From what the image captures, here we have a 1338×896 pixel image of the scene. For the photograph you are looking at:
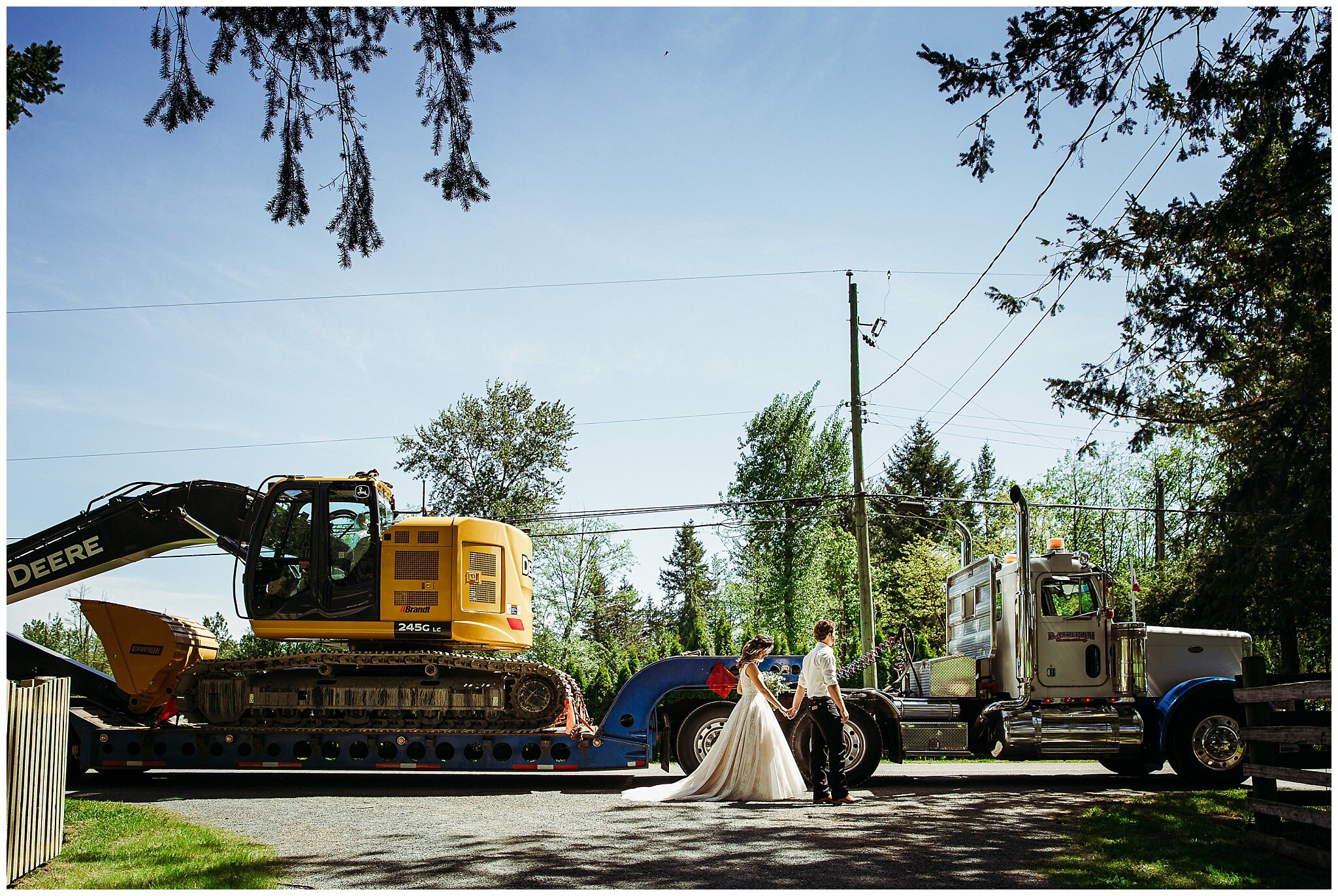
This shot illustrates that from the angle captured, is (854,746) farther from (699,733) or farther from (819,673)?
(819,673)

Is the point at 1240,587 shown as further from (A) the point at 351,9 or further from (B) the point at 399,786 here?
(A) the point at 351,9

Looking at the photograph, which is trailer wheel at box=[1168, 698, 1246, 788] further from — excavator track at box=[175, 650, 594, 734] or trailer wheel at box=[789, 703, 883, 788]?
excavator track at box=[175, 650, 594, 734]

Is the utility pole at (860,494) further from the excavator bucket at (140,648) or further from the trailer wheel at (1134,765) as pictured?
the excavator bucket at (140,648)

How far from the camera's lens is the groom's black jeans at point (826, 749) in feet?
35.2

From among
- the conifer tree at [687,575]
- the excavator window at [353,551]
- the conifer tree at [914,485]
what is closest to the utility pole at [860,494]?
the excavator window at [353,551]

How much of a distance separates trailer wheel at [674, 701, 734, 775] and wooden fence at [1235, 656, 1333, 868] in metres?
5.80

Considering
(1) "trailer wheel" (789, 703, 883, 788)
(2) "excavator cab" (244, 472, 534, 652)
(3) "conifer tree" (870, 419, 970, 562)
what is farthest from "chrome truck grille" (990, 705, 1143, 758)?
(3) "conifer tree" (870, 419, 970, 562)

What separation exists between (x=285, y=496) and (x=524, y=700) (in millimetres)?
3832

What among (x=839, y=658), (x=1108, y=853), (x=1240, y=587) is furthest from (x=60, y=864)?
(x=1240, y=587)

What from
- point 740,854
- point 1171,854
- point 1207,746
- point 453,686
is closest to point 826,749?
point 740,854

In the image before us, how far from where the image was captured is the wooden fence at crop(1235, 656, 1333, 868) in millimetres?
7422

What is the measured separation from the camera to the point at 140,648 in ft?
44.0

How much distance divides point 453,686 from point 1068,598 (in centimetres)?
770

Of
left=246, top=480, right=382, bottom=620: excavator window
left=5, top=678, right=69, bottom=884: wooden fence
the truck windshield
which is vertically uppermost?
left=246, top=480, right=382, bottom=620: excavator window
